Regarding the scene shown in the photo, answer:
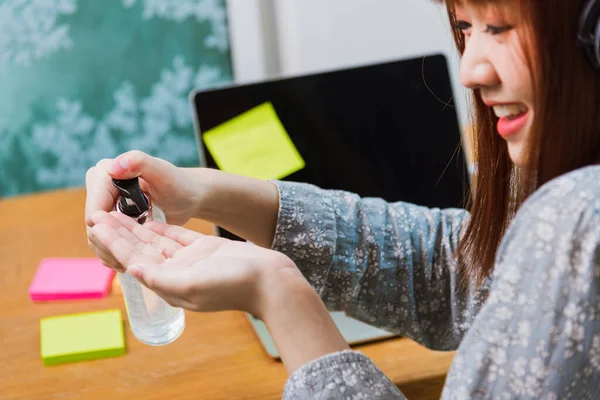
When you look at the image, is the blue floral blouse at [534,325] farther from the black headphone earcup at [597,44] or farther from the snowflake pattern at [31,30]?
the snowflake pattern at [31,30]

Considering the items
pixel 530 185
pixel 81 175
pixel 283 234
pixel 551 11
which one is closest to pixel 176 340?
pixel 283 234

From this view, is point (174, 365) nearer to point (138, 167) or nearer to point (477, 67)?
point (138, 167)

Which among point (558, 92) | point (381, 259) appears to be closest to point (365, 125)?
point (381, 259)

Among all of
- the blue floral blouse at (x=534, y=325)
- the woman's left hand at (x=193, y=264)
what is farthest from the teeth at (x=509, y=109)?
the woman's left hand at (x=193, y=264)

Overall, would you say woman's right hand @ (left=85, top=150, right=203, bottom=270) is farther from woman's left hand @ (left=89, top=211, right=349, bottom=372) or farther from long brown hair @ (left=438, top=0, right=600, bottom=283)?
long brown hair @ (left=438, top=0, right=600, bottom=283)

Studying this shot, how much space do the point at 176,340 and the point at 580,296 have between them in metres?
0.55

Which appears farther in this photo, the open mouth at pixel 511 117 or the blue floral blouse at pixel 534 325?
the open mouth at pixel 511 117

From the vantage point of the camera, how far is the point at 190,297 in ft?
1.88

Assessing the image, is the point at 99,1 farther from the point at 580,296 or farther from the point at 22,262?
the point at 580,296

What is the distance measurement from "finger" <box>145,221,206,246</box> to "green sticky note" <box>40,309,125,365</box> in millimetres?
267

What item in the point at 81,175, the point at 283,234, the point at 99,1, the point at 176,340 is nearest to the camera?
the point at 283,234

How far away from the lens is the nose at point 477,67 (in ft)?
2.00

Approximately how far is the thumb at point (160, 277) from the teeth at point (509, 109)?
30 cm

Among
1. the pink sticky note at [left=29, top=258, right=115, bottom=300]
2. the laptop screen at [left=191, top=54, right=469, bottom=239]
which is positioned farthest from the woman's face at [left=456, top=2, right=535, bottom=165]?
the pink sticky note at [left=29, top=258, right=115, bottom=300]
